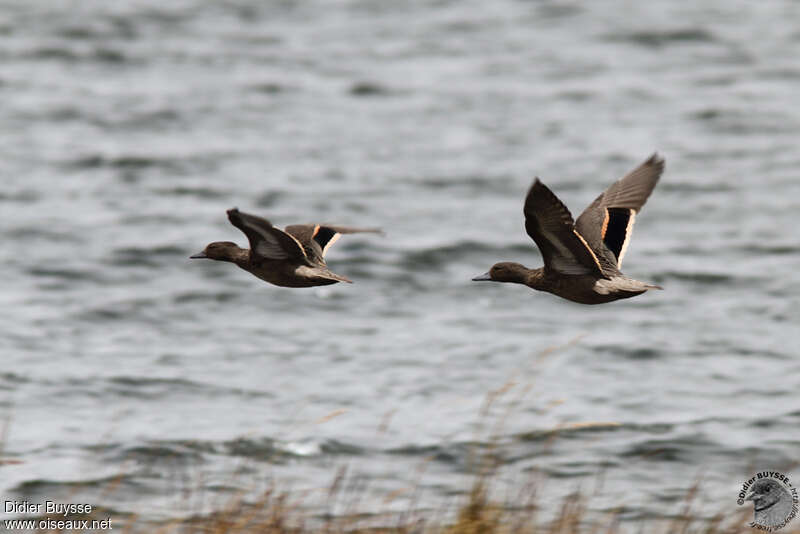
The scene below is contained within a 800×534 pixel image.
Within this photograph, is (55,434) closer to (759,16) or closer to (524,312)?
(524,312)

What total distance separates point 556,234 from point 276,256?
3.84 ft

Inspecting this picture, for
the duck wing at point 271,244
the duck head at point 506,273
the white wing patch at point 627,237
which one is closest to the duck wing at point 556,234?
the duck head at point 506,273

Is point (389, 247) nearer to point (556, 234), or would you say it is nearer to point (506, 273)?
point (506, 273)

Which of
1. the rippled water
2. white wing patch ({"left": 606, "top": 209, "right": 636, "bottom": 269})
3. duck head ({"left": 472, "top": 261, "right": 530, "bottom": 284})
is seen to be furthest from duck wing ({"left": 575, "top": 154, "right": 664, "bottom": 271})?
the rippled water

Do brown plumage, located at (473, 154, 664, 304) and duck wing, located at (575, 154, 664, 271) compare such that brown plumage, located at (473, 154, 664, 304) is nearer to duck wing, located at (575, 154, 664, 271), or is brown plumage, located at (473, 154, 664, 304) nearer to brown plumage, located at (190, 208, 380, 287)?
duck wing, located at (575, 154, 664, 271)

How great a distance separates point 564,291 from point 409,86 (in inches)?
1200

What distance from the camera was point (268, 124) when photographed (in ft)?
111

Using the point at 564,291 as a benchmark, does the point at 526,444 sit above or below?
below

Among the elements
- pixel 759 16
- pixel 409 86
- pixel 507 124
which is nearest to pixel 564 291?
pixel 507 124

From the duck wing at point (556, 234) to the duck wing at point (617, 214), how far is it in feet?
2.43

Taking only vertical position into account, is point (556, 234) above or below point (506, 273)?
above

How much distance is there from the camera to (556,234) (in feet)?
19.9

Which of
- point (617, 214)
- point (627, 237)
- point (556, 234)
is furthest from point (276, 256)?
point (617, 214)

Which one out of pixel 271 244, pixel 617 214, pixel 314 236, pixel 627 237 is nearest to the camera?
pixel 271 244
